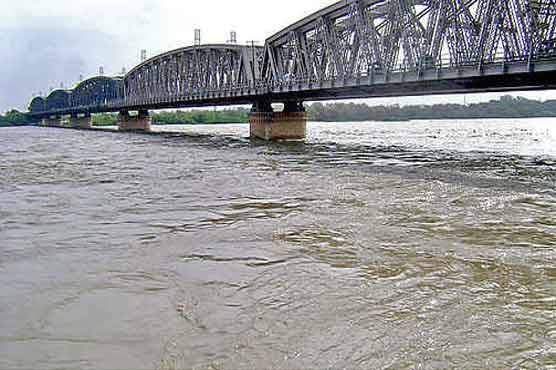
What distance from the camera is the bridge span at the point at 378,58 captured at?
34.5 meters

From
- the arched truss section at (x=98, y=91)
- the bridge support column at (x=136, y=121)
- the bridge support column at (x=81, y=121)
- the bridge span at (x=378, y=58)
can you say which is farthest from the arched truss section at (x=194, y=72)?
the bridge support column at (x=81, y=121)

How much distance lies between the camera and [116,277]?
8195mm

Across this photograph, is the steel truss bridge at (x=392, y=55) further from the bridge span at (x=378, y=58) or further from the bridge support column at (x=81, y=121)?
the bridge support column at (x=81, y=121)

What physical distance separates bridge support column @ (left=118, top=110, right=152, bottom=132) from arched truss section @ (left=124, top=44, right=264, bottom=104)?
202 inches

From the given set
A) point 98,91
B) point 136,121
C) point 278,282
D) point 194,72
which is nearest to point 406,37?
point 278,282

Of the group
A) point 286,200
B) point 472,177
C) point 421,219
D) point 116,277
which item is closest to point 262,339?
point 116,277

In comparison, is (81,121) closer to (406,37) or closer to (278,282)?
(406,37)

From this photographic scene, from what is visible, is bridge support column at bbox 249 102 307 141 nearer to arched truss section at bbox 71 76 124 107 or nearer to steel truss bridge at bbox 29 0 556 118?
steel truss bridge at bbox 29 0 556 118

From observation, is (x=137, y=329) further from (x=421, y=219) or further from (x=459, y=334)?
(x=421, y=219)

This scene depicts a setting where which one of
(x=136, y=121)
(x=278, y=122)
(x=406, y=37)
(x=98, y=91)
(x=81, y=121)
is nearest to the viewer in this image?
(x=406, y=37)

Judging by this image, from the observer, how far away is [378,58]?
4788cm

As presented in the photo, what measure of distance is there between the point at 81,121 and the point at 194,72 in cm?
9657

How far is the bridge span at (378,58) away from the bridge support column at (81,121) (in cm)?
8922

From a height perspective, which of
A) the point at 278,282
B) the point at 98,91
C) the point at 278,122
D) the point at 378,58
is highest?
the point at 98,91
